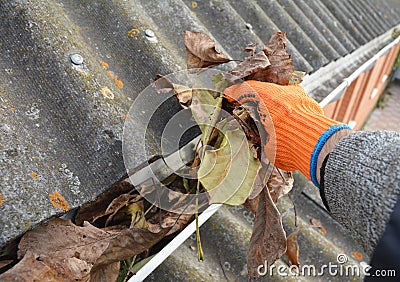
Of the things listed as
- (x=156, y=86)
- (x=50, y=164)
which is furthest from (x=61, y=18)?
(x=50, y=164)

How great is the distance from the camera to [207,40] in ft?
4.11

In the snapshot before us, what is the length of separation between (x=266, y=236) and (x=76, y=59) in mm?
713

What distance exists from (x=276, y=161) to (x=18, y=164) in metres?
0.68

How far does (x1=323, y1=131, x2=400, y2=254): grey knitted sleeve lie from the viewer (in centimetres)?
84

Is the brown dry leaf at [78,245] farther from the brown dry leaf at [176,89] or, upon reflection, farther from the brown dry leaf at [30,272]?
the brown dry leaf at [176,89]

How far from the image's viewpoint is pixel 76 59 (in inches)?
46.4

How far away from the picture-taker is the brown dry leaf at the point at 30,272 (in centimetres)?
83

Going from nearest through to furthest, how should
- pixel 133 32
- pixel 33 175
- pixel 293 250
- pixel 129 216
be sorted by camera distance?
pixel 33 175, pixel 129 216, pixel 133 32, pixel 293 250

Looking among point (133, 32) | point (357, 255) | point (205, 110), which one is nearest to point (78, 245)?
point (205, 110)

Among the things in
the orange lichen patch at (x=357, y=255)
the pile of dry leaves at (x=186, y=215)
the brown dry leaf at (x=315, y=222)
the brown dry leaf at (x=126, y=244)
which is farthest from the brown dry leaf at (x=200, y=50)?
the orange lichen patch at (x=357, y=255)

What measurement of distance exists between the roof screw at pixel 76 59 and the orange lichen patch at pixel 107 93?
0.10 m

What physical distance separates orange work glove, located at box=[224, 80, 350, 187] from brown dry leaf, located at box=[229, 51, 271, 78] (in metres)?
0.03

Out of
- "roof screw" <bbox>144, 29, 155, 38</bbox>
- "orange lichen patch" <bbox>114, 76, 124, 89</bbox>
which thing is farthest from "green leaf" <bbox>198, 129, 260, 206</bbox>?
"roof screw" <bbox>144, 29, 155, 38</bbox>

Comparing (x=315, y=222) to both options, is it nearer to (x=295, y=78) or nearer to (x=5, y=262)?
(x=295, y=78)
